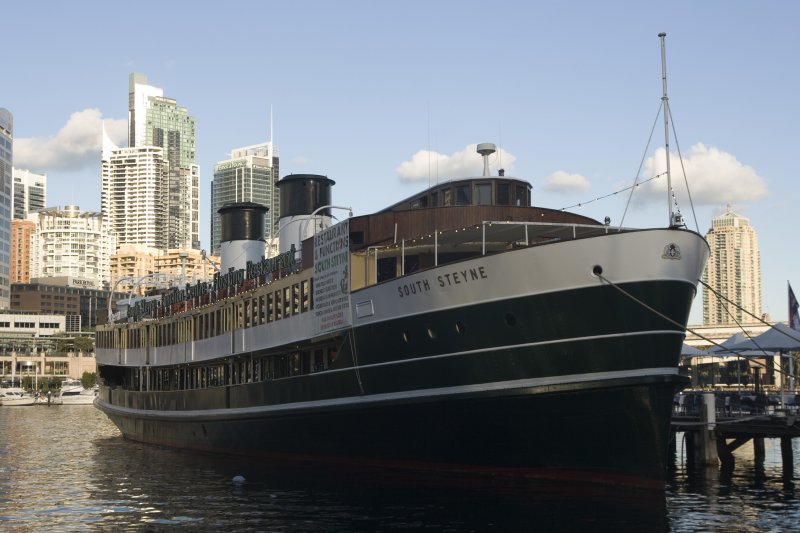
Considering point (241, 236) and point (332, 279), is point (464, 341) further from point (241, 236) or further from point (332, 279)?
point (241, 236)

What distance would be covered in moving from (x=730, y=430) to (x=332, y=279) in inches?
576

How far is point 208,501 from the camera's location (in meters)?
26.0

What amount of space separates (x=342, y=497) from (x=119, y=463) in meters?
15.9

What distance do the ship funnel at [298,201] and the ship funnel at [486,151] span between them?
1011 centimetres

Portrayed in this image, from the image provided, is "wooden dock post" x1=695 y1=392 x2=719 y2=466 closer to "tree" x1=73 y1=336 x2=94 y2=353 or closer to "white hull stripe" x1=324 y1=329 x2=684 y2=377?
"white hull stripe" x1=324 y1=329 x2=684 y2=377

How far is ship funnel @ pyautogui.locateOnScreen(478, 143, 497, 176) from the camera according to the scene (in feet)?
109

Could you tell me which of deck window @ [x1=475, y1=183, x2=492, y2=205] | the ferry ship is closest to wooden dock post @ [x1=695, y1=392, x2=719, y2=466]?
the ferry ship

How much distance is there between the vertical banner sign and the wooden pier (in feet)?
42.7

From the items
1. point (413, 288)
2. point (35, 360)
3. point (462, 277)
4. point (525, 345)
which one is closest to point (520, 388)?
point (525, 345)

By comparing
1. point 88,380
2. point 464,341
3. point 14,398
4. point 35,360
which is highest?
point 464,341

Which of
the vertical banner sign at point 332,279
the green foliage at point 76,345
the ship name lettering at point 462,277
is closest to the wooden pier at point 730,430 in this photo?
the ship name lettering at point 462,277

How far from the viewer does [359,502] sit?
24484 mm

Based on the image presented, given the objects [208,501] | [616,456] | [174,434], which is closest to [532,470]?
[616,456]

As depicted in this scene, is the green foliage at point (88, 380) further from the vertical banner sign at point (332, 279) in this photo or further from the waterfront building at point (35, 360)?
the vertical banner sign at point (332, 279)
